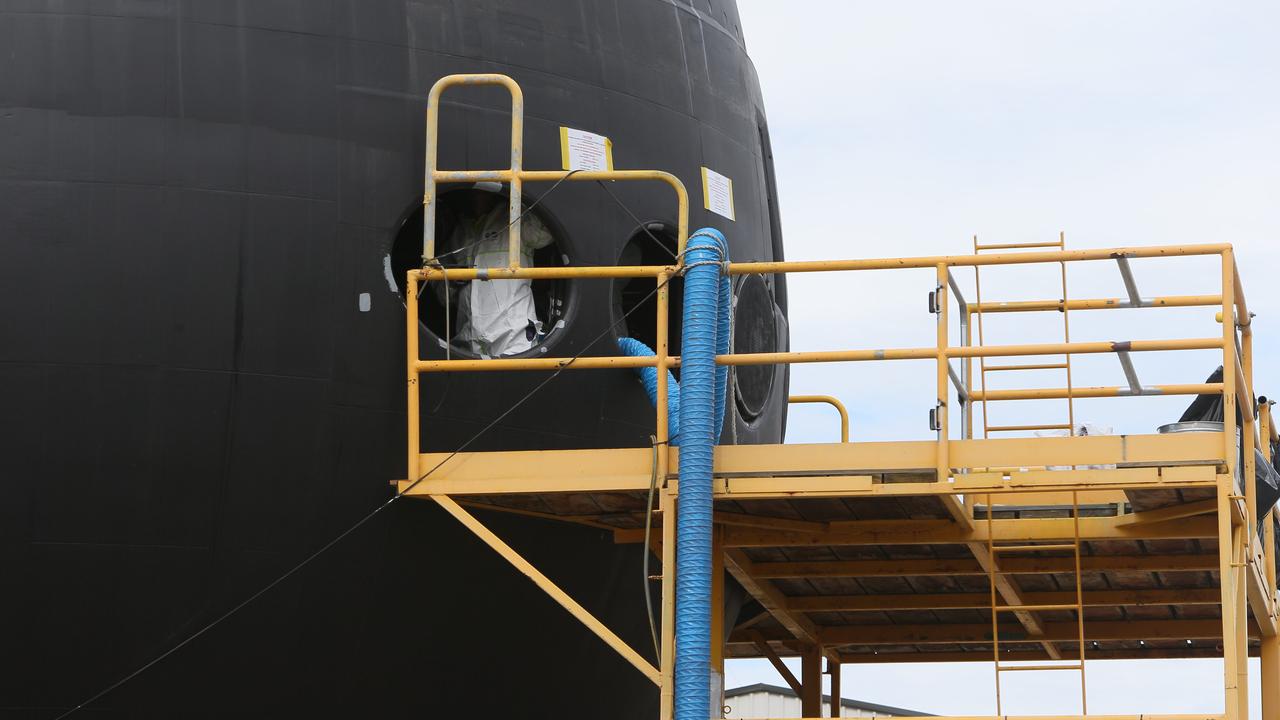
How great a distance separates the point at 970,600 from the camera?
14.0 metres

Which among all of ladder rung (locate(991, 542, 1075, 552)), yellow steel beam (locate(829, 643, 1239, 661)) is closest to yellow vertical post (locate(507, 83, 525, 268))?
ladder rung (locate(991, 542, 1075, 552))

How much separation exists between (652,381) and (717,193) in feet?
Answer: 6.43

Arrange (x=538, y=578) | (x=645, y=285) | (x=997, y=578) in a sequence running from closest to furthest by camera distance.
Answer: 1. (x=538, y=578)
2. (x=997, y=578)
3. (x=645, y=285)

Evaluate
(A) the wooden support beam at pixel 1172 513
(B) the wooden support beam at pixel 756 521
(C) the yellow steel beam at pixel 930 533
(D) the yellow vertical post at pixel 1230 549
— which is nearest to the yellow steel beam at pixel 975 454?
(D) the yellow vertical post at pixel 1230 549

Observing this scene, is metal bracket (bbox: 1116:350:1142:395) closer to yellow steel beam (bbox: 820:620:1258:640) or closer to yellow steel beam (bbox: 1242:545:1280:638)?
yellow steel beam (bbox: 1242:545:1280:638)

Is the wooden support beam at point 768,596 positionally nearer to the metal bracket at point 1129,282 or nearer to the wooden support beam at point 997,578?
the wooden support beam at point 997,578

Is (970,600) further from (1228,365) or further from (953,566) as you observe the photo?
(1228,365)

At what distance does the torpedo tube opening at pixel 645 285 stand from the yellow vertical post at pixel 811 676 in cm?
351

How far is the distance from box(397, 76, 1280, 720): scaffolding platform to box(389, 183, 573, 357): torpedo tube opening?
1.04 feet

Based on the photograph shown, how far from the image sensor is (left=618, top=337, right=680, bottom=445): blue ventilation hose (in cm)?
1159

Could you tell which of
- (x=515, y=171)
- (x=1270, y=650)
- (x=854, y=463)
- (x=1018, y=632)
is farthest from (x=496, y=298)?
(x=1270, y=650)

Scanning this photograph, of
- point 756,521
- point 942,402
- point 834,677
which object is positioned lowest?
point 834,677

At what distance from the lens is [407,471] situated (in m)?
11.6

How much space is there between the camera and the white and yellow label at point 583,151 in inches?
492
